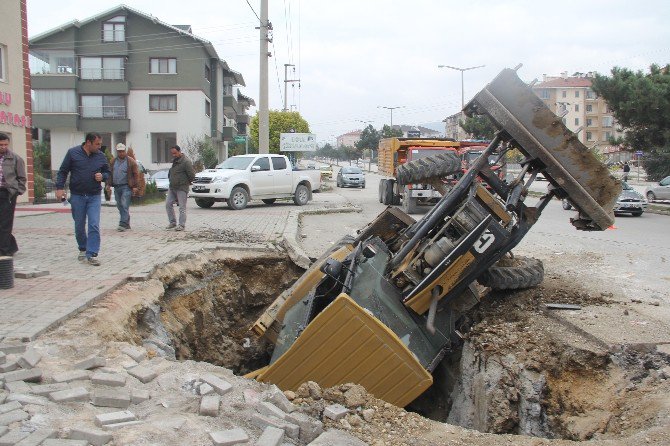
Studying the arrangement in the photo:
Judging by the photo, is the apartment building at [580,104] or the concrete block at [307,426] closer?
the concrete block at [307,426]

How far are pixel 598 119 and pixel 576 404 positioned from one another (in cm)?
10498

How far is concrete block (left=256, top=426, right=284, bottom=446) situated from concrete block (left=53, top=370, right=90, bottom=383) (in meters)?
1.40

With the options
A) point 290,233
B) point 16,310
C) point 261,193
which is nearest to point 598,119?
point 261,193

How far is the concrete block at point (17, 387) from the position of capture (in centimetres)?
378

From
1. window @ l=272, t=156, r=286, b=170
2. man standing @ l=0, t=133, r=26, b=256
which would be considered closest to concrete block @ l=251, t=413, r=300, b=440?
man standing @ l=0, t=133, r=26, b=256

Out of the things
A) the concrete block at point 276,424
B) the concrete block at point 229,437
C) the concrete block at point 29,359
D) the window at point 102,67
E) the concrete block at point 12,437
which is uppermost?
the window at point 102,67

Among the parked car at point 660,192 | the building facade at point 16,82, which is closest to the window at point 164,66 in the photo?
the building facade at point 16,82

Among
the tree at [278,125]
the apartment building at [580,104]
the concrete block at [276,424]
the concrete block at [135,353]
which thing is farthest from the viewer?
the apartment building at [580,104]

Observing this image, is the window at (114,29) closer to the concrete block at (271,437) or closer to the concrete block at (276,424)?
the concrete block at (276,424)

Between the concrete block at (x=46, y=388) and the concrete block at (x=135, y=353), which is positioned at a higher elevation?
the concrete block at (x=46, y=388)

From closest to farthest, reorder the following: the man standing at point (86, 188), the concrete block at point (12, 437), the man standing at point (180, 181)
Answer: the concrete block at point (12, 437), the man standing at point (86, 188), the man standing at point (180, 181)

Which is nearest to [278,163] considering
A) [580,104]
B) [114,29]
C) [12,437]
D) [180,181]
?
[180,181]

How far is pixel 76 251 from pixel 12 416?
6.18 m

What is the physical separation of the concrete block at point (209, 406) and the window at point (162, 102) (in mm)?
44891
